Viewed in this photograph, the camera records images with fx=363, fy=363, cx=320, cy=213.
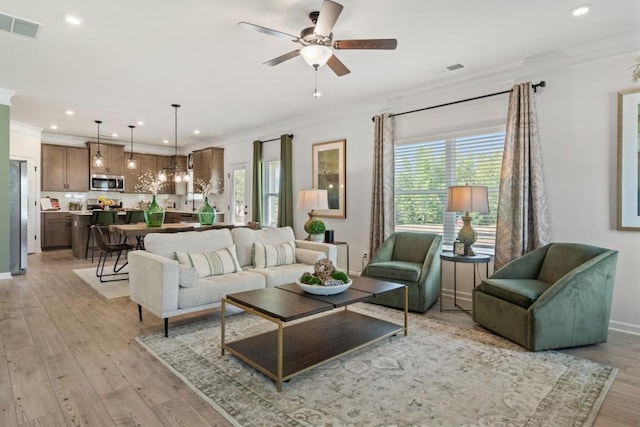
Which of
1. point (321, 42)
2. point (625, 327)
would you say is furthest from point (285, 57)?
point (625, 327)

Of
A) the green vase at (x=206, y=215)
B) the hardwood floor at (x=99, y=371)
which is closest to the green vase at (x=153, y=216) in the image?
the green vase at (x=206, y=215)

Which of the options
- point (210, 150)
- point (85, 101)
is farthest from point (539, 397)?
point (210, 150)

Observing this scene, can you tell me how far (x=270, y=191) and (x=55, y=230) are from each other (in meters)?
5.14

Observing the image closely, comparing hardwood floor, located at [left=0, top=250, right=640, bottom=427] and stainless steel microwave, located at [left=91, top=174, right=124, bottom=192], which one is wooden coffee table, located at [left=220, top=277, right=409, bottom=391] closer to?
hardwood floor, located at [left=0, top=250, right=640, bottom=427]

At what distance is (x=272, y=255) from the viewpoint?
441 centimetres

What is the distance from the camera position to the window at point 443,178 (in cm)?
441

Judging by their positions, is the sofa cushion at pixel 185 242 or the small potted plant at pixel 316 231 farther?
the small potted plant at pixel 316 231

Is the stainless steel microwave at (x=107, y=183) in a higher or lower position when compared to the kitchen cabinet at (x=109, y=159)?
lower

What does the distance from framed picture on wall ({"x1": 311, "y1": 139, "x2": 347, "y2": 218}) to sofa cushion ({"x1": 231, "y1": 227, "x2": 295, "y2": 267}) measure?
1.49 meters

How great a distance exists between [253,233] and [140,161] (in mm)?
6877

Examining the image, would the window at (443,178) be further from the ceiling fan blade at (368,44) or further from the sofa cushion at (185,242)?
the sofa cushion at (185,242)

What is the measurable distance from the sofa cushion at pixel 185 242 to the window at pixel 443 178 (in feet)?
8.38

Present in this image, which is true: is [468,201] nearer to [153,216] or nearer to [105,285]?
[153,216]

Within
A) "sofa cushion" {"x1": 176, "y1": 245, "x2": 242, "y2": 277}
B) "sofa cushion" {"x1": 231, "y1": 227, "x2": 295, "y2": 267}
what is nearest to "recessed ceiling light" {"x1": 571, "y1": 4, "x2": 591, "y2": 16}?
"sofa cushion" {"x1": 231, "y1": 227, "x2": 295, "y2": 267}
